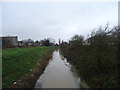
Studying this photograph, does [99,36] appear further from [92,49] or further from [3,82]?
[3,82]

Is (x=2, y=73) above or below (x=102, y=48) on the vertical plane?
below

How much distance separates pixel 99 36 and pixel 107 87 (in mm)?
4040

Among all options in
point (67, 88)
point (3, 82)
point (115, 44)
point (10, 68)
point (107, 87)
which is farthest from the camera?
point (10, 68)

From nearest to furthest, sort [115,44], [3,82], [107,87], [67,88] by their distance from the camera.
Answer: [107,87] < [3,82] < [115,44] < [67,88]

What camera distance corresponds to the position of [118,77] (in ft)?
35.4

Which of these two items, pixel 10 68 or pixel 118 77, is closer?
pixel 118 77

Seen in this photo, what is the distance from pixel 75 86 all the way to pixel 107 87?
4.22 metres

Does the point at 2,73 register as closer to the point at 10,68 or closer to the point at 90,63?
the point at 10,68

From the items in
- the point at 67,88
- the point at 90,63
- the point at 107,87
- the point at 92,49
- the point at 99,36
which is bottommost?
the point at 67,88

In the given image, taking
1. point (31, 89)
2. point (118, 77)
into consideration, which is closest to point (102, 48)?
point (118, 77)

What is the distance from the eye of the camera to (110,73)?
11.8m

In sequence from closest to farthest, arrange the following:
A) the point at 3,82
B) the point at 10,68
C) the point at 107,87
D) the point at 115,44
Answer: the point at 107,87 → the point at 3,82 → the point at 115,44 → the point at 10,68

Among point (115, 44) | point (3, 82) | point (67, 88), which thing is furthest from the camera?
point (67, 88)

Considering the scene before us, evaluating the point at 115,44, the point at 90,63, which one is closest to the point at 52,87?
the point at 90,63
